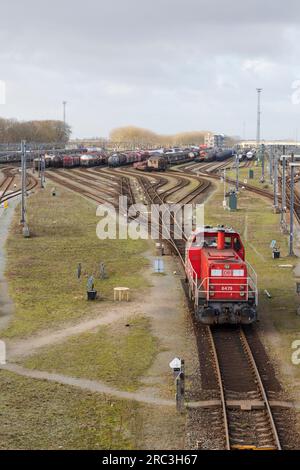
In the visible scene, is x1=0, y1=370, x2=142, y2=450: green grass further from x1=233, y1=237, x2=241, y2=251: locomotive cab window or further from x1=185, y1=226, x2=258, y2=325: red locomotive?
x1=233, y1=237, x2=241, y2=251: locomotive cab window

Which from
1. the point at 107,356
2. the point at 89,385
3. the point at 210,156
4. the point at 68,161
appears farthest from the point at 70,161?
the point at 89,385

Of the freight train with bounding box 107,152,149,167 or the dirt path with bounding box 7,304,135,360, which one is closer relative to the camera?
the dirt path with bounding box 7,304,135,360

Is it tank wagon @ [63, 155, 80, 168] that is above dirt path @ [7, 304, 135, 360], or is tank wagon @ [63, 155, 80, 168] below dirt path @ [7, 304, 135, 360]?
above

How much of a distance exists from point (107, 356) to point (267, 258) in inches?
761

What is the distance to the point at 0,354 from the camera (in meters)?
21.8

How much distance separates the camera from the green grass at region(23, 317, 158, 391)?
65.7 ft

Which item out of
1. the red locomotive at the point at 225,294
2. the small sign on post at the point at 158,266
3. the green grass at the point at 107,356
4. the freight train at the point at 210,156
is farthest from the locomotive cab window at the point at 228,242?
the freight train at the point at 210,156

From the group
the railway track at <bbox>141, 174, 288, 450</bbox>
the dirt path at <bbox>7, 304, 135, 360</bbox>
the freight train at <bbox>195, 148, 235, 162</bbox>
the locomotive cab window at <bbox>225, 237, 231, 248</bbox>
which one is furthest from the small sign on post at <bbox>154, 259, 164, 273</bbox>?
the freight train at <bbox>195, 148, 235, 162</bbox>

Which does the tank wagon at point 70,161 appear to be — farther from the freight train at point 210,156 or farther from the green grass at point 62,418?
the green grass at point 62,418

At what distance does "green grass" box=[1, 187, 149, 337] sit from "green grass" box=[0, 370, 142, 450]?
568 cm
